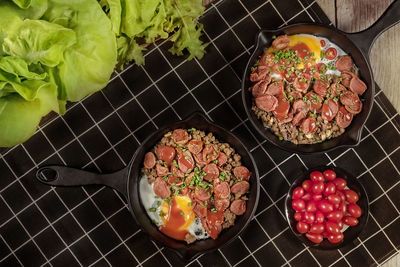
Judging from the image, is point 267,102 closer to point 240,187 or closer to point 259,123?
point 259,123

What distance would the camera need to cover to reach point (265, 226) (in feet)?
8.15

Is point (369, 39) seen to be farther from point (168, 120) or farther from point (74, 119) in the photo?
point (74, 119)

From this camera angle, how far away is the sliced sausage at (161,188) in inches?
91.2

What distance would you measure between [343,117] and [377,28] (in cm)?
48

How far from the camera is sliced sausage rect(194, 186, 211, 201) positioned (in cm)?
232

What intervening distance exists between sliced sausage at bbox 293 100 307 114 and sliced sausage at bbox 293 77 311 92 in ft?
0.22

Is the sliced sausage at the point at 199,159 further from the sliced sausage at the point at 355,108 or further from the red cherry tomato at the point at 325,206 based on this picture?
the sliced sausage at the point at 355,108

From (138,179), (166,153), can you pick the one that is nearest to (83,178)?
(138,179)

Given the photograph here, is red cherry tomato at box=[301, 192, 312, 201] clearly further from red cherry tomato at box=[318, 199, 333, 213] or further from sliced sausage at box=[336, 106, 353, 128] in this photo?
sliced sausage at box=[336, 106, 353, 128]

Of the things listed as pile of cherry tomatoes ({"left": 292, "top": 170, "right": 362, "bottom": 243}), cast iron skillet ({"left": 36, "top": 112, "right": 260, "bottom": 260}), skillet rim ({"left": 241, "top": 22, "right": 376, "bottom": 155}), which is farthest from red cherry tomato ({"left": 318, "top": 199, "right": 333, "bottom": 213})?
cast iron skillet ({"left": 36, "top": 112, "right": 260, "bottom": 260})

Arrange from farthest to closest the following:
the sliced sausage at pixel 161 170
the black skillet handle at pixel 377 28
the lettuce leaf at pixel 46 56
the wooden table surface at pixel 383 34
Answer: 1. the wooden table surface at pixel 383 34
2. the sliced sausage at pixel 161 170
3. the black skillet handle at pixel 377 28
4. the lettuce leaf at pixel 46 56

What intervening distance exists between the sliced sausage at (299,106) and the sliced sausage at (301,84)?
0.22 feet

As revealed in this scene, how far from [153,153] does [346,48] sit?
117 cm

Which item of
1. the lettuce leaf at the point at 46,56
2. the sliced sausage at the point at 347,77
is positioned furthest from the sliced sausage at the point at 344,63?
the lettuce leaf at the point at 46,56
